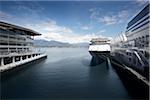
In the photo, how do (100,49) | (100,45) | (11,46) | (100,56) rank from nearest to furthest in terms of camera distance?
1. (100,49)
2. (11,46)
3. (100,45)
4. (100,56)

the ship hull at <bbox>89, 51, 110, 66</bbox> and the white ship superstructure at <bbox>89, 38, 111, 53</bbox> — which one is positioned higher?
the white ship superstructure at <bbox>89, 38, 111, 53</bbox>

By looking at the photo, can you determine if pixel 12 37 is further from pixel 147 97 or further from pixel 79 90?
pixel 147 97

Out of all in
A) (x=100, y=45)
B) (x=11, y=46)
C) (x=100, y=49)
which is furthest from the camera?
(x=100, y=45)

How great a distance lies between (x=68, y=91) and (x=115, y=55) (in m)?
42.7

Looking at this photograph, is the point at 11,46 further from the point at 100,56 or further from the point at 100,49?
the point at 100,56

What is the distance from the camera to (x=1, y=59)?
136ft

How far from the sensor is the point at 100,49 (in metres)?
51.2

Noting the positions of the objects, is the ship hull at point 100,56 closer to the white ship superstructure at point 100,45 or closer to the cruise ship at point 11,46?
the white ship superstructure at point 100,45

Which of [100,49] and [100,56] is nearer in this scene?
[100,49]

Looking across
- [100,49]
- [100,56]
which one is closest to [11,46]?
[100,49]

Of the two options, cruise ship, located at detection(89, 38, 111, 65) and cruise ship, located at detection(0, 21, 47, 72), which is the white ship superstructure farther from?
cruise ship, located at detection(0, 21, 47, 72)

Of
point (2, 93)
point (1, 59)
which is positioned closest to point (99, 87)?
point (2, 93)

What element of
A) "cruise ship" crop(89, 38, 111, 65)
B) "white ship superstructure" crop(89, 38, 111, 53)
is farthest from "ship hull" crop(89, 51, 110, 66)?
"white ship superstructure" crop(89, 38, 111, 53)

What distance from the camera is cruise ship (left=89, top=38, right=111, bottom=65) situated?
50812 millimetres
